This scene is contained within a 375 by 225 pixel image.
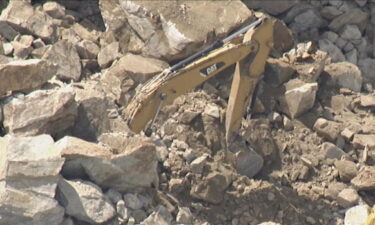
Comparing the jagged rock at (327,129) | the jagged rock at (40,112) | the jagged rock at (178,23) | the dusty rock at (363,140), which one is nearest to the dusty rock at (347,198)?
the dusty rock at (363,140)

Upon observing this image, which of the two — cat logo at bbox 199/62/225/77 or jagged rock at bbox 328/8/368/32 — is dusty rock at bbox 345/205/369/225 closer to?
cat logo at bbox 199/62/225/77

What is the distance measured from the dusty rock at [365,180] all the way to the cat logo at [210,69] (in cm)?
273

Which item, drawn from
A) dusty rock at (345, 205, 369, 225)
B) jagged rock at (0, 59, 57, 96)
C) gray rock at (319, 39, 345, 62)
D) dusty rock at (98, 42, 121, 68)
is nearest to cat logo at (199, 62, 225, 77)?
jagged rock at (0, 59, 57, 96)

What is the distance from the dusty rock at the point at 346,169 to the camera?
12.9 m

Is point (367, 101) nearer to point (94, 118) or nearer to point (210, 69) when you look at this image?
point (210, 69)

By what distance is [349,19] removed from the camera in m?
15.2

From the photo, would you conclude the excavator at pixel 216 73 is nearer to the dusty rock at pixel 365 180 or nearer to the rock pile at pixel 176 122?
the rock pile at pixel 176 122

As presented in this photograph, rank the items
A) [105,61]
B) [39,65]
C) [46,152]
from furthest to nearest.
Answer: [105,61] < [39,65] < [46,152]

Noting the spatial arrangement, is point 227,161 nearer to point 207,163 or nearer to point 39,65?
point 207,163

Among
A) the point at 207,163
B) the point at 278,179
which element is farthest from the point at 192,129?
the point at 278,179

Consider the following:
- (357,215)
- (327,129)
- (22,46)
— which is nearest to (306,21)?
(327,129)

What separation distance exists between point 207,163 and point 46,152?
9.43 ft

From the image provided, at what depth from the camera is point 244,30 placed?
12.7 metres

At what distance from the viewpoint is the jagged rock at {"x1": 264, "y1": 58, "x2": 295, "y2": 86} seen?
1387cm
